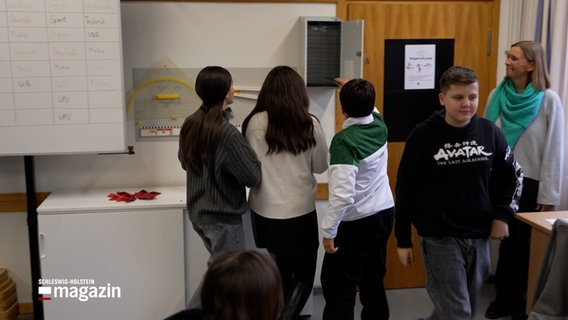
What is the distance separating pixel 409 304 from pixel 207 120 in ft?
5.95

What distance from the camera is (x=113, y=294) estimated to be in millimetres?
3000

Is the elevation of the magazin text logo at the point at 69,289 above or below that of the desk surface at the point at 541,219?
below

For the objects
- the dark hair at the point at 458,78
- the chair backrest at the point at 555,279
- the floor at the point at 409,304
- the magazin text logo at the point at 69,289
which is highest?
the dark hair at the point at 458,78

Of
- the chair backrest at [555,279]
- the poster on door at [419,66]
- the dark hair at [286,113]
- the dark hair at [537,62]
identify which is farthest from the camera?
the poster on door at [419,66]

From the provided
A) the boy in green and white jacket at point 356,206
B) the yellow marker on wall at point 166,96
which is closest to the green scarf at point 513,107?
the boy in green and white jacket at point 356,206

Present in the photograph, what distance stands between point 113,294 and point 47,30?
→ 4.62ft

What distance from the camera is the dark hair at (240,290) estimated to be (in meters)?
1.24

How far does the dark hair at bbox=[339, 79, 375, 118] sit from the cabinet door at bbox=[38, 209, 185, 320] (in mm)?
1107

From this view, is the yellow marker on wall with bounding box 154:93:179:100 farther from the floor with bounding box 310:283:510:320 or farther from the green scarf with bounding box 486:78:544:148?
the green scarf with bounding box 486:78:544:148

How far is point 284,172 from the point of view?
2559 millimetres

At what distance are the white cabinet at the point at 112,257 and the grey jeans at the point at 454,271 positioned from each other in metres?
1.35

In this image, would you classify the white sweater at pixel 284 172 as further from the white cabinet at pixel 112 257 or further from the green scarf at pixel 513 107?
the green scarf at pixel 513 107

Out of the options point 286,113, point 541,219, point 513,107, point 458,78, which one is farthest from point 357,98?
point 513,107

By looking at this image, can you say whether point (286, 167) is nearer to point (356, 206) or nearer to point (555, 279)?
point (356, 206)
